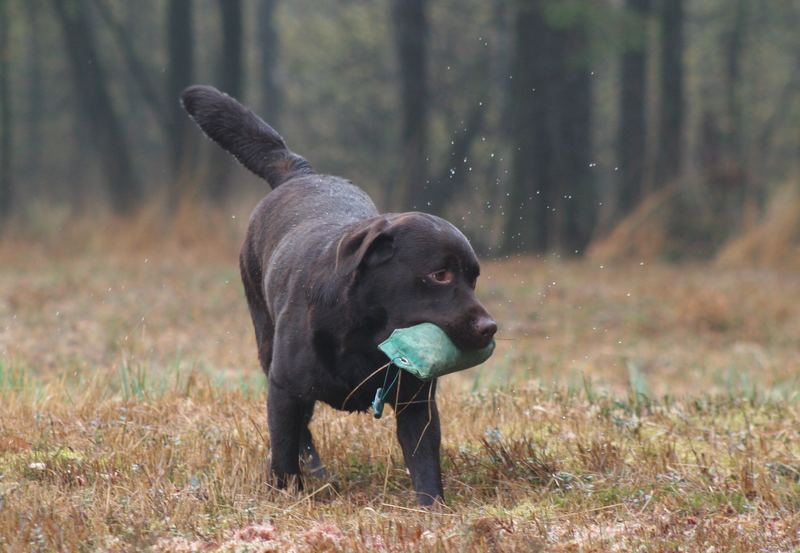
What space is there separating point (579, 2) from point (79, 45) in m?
10.8

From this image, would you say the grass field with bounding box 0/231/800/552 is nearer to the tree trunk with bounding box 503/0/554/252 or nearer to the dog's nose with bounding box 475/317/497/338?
the dog's nose with bounding box 475/317/497/338

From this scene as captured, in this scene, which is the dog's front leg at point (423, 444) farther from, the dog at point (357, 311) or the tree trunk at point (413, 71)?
the tree trunk at point (413, 71)

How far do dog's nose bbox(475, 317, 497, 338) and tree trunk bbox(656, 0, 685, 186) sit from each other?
17.3 m

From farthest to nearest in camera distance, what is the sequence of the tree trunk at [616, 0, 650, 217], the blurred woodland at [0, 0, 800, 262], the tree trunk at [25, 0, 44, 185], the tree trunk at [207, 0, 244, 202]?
the tree trunk at [25, 0, 44, 185]
the tree trunk at [616, 0, 650, 217]
the tree trunk at [207, 0, 244, 202]
the blurred woodland at [0, 0, 800, 262]

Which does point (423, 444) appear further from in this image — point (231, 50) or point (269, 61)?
point (269, 61)

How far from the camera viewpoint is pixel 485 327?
4105 mm

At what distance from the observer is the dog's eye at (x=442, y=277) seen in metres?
4.22

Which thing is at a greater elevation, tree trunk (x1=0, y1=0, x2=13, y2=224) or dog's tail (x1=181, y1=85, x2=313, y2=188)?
dog's tail (x1=181, y1=85, x2=313, y2=188)

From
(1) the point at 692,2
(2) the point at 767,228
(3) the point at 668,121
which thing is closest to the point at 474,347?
(2) the point at 767,228

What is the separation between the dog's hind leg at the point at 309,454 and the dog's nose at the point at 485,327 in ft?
3.69

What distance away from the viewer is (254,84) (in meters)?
45.9

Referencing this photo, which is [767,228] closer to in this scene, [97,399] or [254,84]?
[97,399]

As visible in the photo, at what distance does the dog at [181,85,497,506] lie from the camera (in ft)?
13.9

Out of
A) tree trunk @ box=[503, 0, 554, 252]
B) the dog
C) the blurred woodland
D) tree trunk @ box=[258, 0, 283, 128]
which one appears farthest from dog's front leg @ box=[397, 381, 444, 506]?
tree trunk @ box=[258, 0, 283, 128]
